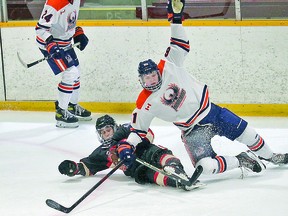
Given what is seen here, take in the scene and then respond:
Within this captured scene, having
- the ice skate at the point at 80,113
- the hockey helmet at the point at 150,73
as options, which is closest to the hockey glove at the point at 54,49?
the ice skate at the point at 80,113

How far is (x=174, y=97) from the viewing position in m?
4.29

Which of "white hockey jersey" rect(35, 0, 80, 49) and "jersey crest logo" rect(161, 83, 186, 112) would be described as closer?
"jersey crest logo" rect(161, 83, 186, 112)

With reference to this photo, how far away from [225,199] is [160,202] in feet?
1.08

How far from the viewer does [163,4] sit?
644 cm

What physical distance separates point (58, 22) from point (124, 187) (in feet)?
6.61

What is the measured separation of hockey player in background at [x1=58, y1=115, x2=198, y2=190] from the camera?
13.9 ft

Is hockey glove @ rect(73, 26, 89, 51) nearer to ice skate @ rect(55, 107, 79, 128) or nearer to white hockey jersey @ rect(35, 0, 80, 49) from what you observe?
white hockey jersey @ rect(35, 0, 80, 49)

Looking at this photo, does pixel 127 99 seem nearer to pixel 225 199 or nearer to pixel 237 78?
pixel 237 78

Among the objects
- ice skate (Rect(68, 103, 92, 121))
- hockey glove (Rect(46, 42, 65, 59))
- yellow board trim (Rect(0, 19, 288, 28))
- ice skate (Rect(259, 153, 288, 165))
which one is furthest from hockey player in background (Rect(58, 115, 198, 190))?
yellow board trim (Rect(0, 19, 288, 28))

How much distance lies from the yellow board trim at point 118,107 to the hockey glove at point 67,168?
2.01 m

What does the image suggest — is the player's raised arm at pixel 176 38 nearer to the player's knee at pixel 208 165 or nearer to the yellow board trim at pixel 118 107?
the player's knee at pixel 208 165

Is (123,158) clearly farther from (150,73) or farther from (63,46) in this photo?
(63,46)

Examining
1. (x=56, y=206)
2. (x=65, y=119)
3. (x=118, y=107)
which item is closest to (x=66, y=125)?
(x=65, y=119)

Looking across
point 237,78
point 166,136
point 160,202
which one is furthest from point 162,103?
point 237,78
